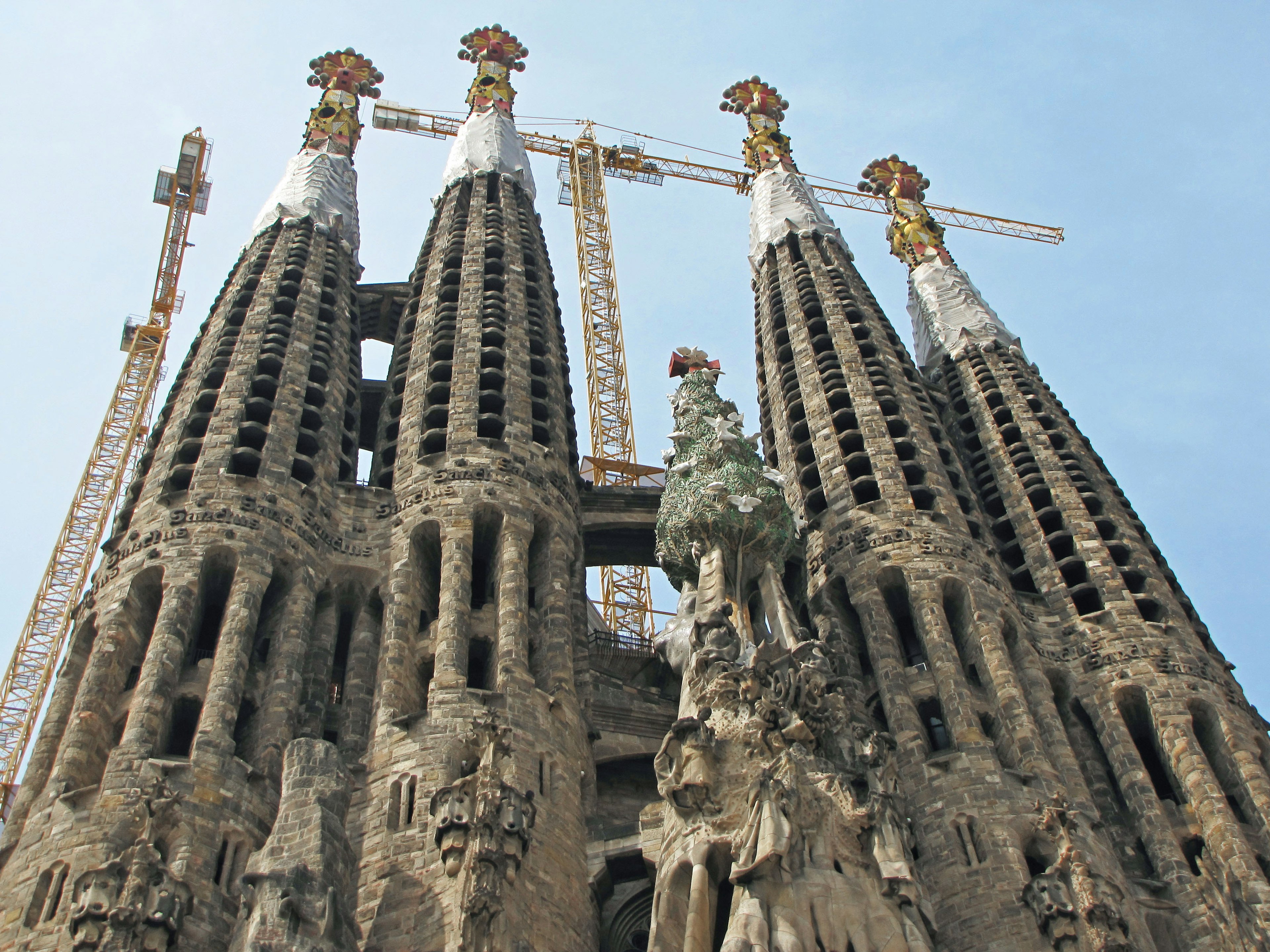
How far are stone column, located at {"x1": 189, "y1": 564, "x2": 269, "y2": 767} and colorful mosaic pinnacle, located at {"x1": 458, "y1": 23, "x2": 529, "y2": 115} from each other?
95.7 ft

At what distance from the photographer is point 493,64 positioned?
5975 cm

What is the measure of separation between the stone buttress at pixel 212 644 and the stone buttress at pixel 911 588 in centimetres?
1014

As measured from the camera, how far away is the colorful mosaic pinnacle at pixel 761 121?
60.1 m

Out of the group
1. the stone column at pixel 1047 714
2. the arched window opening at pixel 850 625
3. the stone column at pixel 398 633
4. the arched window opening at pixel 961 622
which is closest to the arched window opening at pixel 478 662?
the stone column at pixel 398 633

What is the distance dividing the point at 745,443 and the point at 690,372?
15.8 feet

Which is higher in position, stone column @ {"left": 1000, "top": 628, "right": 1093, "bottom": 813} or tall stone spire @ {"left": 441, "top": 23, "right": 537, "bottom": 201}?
tall stone spire @ {"left": 441, "top": 23, "right": 537, "bottom": 201}

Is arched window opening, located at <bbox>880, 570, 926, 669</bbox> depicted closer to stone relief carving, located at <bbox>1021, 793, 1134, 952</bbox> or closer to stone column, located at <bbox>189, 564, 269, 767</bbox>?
stone relief carving, located at <bbox>1021, 793, 1134, 952</bbox>

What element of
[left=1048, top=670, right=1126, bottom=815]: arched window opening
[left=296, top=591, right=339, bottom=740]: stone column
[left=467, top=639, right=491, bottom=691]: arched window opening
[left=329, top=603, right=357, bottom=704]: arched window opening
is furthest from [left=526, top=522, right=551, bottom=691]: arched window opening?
A: [left=1048, top=670, right=1126, bottom=815]: arched window opening

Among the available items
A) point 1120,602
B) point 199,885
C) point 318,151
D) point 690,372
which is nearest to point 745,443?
point 690,372

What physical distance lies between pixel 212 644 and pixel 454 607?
4.57 meters

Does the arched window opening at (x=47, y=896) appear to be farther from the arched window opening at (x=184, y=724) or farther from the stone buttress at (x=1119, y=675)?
the stone buttress at (x=1119, y=675)

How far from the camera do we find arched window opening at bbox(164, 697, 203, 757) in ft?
94.2

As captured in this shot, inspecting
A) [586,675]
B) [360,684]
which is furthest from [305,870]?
[586,675]

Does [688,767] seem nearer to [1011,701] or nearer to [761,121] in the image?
[1011,701]
